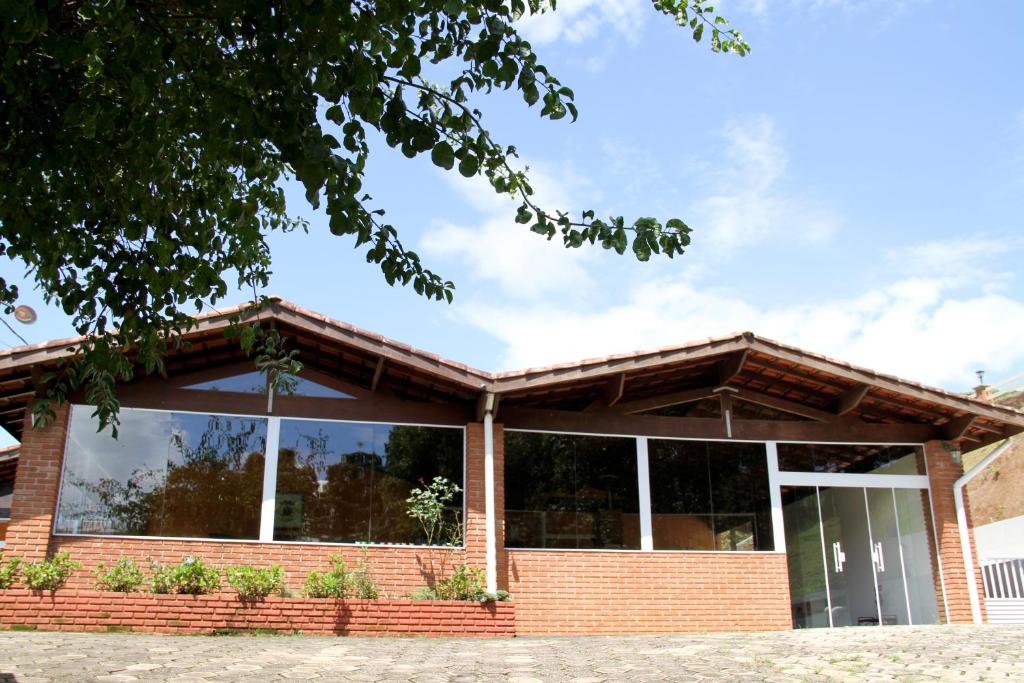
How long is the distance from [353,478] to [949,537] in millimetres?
8926

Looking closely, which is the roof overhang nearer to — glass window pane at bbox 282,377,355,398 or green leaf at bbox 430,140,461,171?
glass window pane at bbox 282,377,355,398

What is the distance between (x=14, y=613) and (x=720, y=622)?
8873 millimetres

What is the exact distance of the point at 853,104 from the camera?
924 cm

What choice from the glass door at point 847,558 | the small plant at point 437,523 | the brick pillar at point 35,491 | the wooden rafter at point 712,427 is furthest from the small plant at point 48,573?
the glass door at point 847,558

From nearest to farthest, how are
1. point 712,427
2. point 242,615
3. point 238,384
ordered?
point 242,615 < point 238,384 < point 712,427

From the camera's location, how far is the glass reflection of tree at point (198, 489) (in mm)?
11336

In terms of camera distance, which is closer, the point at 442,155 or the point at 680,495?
the point at 442,155

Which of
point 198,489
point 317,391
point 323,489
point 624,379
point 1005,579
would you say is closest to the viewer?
point 198,489

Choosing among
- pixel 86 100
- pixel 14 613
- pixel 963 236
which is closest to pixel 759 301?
pixel 963 236

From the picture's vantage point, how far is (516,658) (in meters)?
7.67

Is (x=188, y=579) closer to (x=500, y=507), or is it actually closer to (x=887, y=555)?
(x=500, y=507)

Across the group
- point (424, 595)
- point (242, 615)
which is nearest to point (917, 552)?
point (424, 595)

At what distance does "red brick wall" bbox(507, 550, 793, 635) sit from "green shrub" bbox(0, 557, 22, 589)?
5.98 metres

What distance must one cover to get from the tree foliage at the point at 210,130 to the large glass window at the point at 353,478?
6.86 meters
